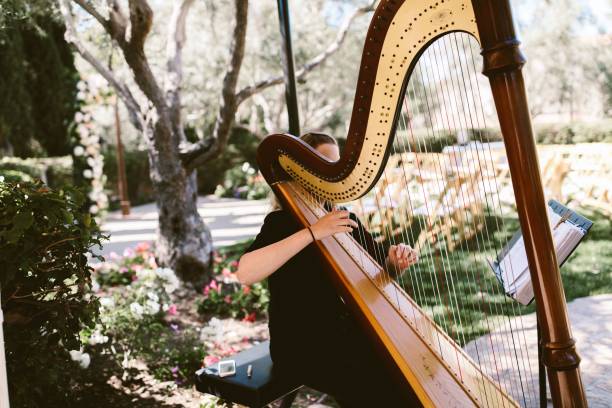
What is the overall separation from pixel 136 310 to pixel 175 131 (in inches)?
70.9

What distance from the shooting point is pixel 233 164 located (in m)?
16.8

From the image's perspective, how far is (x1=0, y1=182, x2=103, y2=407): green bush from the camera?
2.05 metres

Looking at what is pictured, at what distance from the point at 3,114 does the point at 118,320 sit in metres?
10.6

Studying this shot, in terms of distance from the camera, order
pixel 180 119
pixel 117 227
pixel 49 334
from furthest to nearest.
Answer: pixel 117 227 < pixel 180 119 < pixel 49 334

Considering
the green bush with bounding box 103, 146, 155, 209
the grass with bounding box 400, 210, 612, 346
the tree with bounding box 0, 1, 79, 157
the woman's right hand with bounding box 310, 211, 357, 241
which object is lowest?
the grass with bounding box 400, 210, 612, 346

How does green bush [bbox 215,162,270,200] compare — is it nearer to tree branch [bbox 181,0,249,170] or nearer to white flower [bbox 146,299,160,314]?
tree branch [bbox 181,0,249,170]

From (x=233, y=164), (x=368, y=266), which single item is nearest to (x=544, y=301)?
(x=368, y=266)

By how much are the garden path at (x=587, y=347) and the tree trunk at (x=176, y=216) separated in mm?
2404

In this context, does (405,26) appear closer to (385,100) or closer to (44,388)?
(385,100)

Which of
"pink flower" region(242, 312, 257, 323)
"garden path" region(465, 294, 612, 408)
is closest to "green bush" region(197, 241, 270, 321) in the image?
"pink flower" region(242, 312, 257, 323)

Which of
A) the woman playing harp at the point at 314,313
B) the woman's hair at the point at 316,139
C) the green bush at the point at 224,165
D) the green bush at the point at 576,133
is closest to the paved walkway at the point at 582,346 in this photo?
the woman playing harp at the point at 314,313

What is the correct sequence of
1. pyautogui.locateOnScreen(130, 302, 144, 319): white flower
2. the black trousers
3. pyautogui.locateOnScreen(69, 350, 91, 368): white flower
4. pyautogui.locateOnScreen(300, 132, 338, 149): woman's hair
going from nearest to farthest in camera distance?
1. the black trousers
2. pyautogui.locateOnScreen(300, 132, 338, 149): woman's hair
3. pyautogui.locateOnScreen(69, 350, 91, 368): white flower
4. pyautogui.locateOnScreen(130, 302, 144, 319): white flower

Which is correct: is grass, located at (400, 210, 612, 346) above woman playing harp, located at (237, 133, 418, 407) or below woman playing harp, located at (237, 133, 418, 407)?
below

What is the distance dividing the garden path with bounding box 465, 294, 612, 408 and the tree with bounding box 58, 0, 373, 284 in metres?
Answer: 2.47
